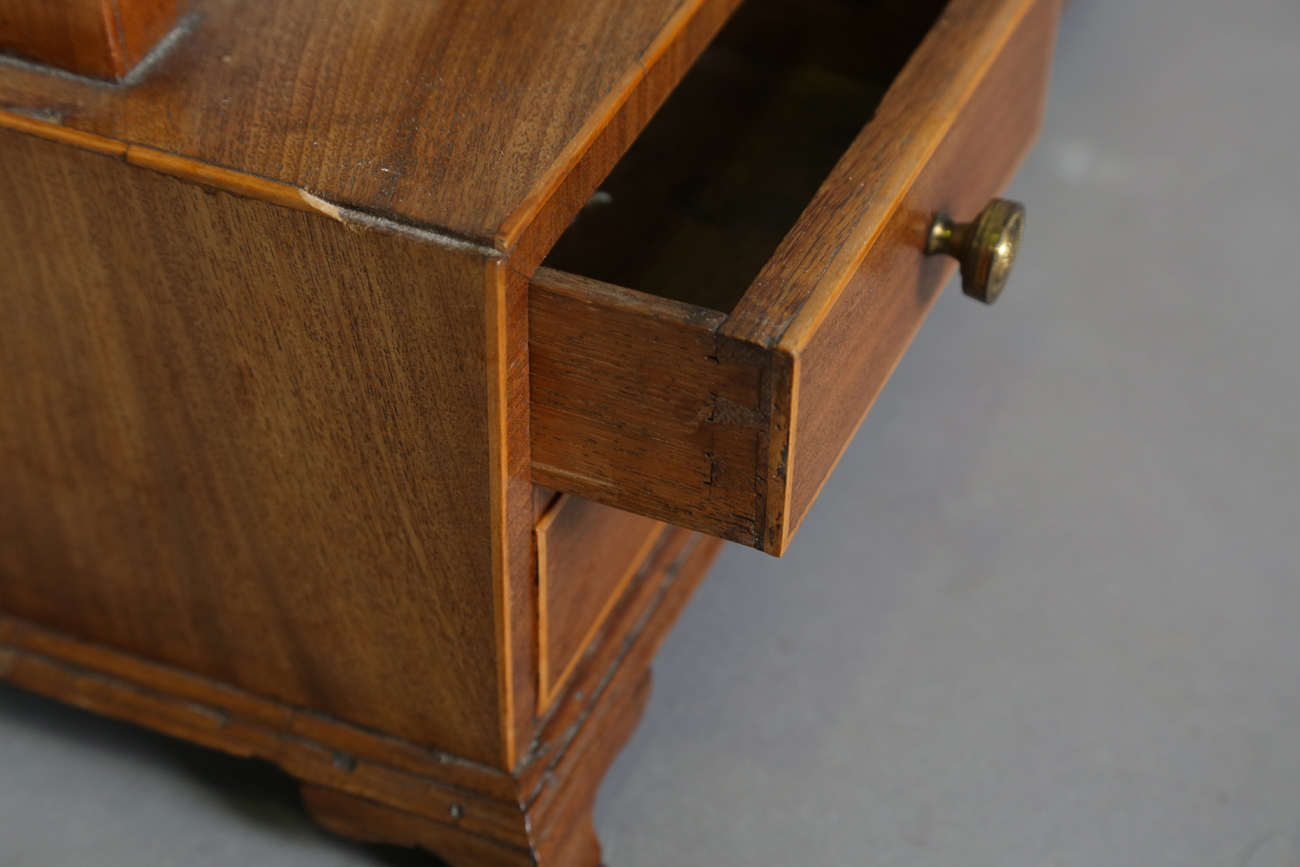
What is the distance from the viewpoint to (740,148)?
0.96 meters

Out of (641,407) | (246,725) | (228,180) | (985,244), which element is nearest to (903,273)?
(985,244)

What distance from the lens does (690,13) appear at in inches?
28.2

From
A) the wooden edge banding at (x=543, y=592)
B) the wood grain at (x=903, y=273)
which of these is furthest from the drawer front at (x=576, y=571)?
the wood grain at (x=903, y=273)

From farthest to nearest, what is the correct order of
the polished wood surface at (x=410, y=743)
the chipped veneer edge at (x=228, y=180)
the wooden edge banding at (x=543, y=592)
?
→ the polished wood surface at (x=410, y=743) → the wooden edge banding at (x=543, y=592) → the chipped veneer edge at (x=228, y=180)

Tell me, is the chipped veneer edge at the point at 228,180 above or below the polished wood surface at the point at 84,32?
below

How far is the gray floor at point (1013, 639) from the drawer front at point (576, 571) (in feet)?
0.46

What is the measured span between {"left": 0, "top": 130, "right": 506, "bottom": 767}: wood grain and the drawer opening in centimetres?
20

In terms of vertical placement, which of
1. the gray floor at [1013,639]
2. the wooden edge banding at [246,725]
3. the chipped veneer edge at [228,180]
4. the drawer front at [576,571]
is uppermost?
the chipped veneer edge at [228,180]

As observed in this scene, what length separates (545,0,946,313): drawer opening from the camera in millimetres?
860

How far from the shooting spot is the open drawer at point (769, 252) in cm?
62

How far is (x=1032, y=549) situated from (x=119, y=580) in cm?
63

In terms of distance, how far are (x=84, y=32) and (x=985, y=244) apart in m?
0.43

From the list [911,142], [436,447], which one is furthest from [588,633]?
[911,142]

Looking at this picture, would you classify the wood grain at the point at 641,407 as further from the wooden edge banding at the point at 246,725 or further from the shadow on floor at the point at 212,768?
the shadow on floor at the point at 212,768
